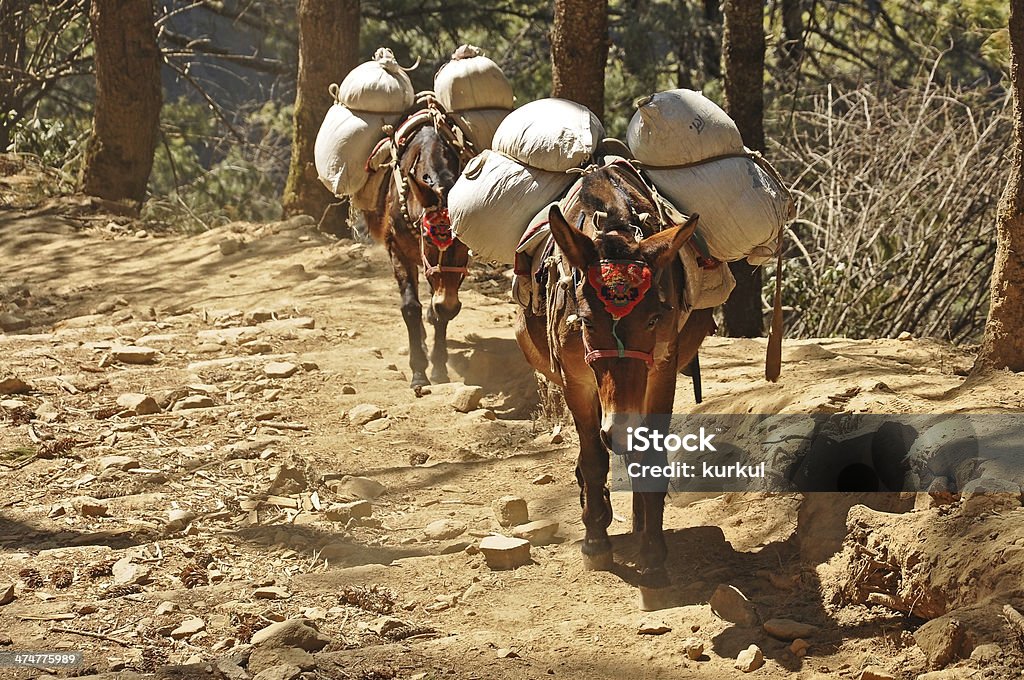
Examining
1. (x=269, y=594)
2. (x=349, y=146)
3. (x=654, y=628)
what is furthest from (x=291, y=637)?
(x=349, y=146)

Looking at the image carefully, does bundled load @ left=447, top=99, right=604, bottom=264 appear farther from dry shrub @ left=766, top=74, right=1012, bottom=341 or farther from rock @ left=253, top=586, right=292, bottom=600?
dry shrub @ left=766, top=74, right=1012, bottom=341

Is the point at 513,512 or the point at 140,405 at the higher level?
the point at 140,405

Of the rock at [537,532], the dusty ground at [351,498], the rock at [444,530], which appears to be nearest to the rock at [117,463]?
the dusty ground at [351,498]

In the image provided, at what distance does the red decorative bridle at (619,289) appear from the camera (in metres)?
4.39

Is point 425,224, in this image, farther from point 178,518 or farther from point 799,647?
point 799,647

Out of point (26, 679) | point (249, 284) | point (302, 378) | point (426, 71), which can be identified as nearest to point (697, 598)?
point (26, 679)

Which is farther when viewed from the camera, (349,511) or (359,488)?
(359,488)

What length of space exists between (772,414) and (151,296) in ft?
21.1

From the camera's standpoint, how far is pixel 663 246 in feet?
14.8

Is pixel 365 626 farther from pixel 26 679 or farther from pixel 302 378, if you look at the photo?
pixel 302 378

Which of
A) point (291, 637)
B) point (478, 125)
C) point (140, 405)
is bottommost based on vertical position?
point (291, 637)

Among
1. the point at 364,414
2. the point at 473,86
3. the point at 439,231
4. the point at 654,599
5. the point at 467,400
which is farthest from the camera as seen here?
the point at 473,86

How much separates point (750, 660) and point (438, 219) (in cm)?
438

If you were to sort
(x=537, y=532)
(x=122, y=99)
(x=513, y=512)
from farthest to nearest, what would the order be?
(x=122, y=99) → (x=513, y=512) → (x=537, y=532)
